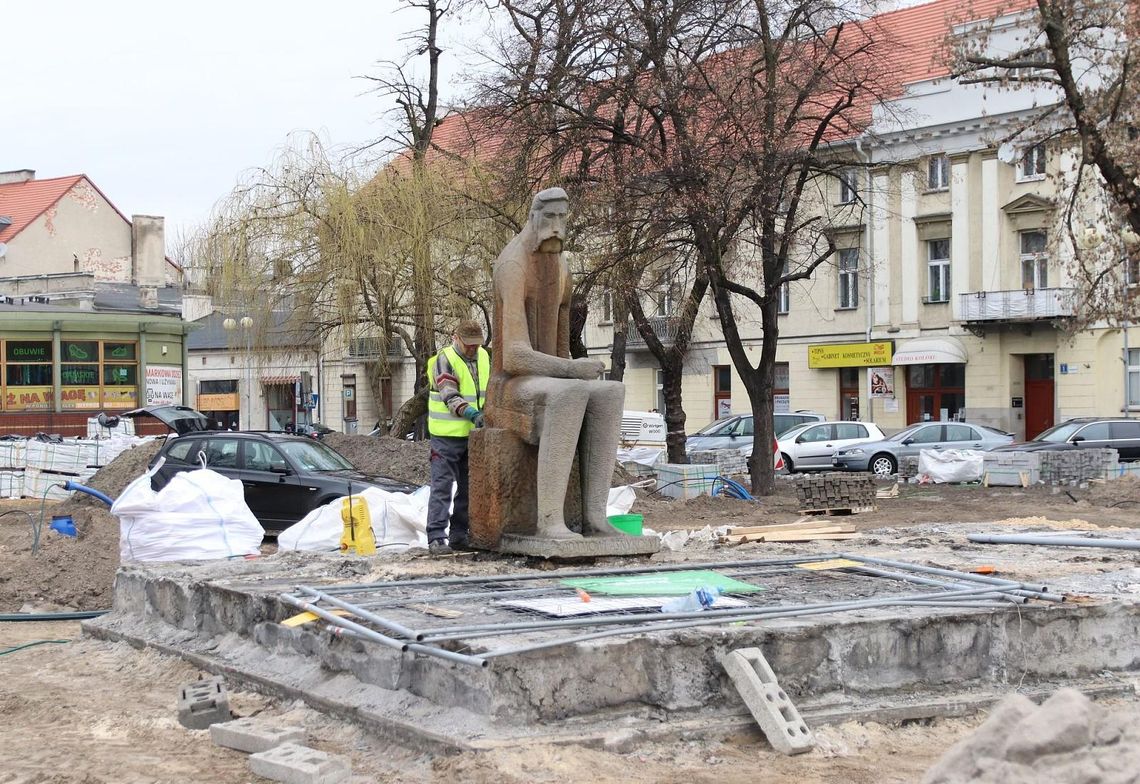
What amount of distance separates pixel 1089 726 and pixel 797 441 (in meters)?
28.1

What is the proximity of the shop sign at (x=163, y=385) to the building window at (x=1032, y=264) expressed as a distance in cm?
2325

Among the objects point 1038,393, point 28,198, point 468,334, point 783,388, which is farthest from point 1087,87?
point 28,198

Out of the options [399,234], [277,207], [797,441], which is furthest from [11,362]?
[797,441]

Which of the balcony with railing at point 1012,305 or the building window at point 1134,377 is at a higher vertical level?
the balcony with railing at point 1012,305

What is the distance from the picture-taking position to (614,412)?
9078 mm

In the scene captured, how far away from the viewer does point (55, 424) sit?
29.2 meters

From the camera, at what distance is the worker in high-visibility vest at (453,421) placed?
980 centimetres

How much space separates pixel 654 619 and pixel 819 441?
1017 inches

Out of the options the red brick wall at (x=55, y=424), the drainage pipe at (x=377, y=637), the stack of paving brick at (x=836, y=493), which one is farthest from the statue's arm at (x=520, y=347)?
the red brick wall at (x=55, y=424)

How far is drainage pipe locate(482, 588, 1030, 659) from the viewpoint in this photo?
5777 mm

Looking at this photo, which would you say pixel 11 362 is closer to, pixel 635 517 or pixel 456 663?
pixel 635 517

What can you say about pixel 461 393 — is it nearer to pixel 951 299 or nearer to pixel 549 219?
pixel 549 219

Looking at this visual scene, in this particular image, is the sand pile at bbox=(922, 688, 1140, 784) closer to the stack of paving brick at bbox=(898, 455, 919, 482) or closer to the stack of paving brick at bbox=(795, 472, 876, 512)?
the stack of paving brick at bbox=(795, 472, 876, 512)

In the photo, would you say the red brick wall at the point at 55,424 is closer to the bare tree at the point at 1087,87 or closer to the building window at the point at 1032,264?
the bare tree at the point at 1087,87
